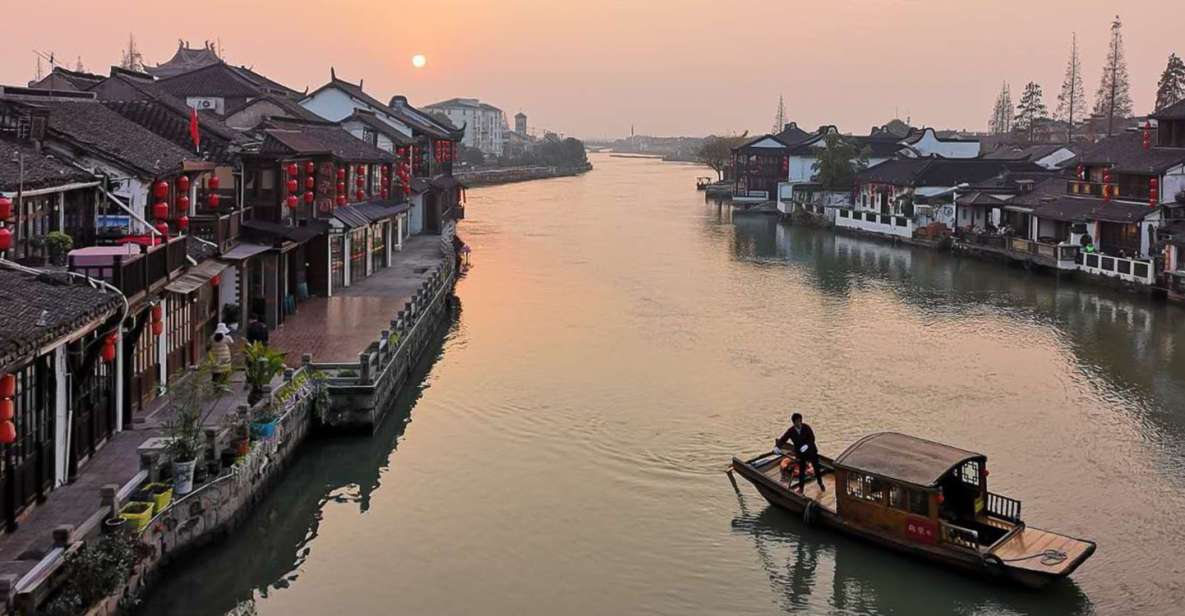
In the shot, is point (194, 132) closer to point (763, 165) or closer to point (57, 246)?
point (57, 246)

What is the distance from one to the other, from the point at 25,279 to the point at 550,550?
306 inches

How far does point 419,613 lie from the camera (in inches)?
598

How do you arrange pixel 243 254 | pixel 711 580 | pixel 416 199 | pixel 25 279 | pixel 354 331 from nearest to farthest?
pixel 25 279, pixel 711 580, pixel 243 254, pixel 354 331, pixel 416 199

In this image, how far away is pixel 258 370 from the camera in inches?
765

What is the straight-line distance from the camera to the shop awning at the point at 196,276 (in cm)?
2044

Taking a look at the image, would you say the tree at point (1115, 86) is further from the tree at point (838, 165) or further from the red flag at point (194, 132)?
the red flag at point (194, 132)

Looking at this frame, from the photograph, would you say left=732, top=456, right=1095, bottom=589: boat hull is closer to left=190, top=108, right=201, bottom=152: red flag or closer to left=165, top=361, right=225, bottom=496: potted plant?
left=165, top=361, right=225, bottom=496: potted plant

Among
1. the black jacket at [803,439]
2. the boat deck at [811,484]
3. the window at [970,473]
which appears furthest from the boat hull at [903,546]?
the window at [970,473]

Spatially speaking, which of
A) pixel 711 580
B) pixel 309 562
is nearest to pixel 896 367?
pixel 711 580

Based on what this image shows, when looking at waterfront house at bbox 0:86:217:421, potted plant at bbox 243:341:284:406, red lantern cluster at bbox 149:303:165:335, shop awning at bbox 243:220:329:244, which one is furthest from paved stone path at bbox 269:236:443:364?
potted plant at bbox 243:341:284:406

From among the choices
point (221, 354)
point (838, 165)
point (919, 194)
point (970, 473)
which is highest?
point (838, 165)

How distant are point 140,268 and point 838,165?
215ft

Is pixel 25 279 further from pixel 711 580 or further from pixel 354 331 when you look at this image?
pixel 354 331

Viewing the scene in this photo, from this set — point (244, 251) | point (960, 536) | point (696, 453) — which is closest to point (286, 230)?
point (244, 251)
